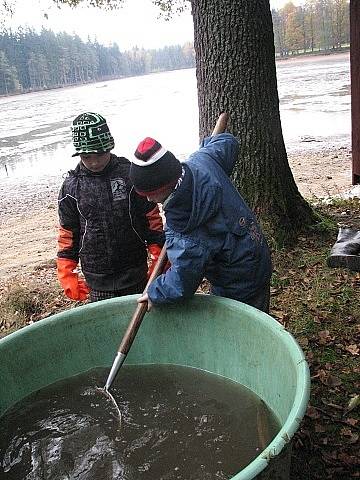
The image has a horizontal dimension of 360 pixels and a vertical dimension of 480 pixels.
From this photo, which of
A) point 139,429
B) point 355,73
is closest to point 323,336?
point 139,429

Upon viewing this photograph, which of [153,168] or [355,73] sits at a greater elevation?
[355,73]

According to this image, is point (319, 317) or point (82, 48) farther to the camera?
point (82, 48)

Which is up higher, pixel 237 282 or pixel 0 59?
pixel 0 59

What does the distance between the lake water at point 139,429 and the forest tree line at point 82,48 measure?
255ft

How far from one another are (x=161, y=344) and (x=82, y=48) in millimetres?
108052

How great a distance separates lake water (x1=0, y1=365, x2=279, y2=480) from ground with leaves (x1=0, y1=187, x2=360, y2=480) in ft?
1.56

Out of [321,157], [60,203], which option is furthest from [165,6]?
[60,203]

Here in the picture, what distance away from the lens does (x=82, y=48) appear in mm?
102875

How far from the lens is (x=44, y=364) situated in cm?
277

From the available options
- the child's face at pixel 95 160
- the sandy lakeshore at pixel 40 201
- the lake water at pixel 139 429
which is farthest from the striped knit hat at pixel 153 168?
the sandy lakeshore at pixel 40 201

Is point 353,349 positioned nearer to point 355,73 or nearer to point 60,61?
point 355,73

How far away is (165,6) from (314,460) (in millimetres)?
7520

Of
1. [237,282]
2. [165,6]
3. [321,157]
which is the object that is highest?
[165,6]

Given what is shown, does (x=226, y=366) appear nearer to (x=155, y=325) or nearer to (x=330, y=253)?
(x=155, y=325)
